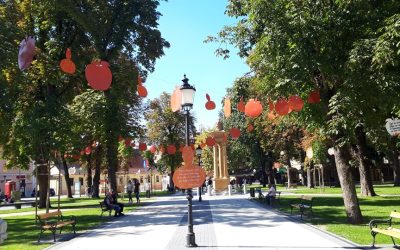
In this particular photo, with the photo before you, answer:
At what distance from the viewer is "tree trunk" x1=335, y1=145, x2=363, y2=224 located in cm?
1521

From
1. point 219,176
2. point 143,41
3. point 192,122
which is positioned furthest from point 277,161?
point 143,41

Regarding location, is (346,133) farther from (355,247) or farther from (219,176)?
(219,176)

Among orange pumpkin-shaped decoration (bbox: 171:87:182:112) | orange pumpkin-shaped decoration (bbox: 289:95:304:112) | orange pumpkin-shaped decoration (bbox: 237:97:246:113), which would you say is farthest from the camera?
orange pumpkin-shaped decoration (bbox: 237:97:246:113)

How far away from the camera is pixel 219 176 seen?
1694 inches

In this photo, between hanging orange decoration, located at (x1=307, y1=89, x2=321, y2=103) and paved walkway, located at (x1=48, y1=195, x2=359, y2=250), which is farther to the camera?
hanging orange decoration, located at (x1=307, y1=89, x2=321, y2=103)

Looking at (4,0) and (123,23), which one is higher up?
(4,0)

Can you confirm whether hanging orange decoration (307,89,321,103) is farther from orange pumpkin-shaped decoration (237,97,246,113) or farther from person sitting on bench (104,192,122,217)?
person sitting on bench (104,192,122,217)

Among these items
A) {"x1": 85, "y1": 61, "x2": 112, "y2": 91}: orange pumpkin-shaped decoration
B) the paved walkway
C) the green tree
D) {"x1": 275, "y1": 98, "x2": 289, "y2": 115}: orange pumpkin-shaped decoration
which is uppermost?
the green tree

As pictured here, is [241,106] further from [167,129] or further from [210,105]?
[167,129]

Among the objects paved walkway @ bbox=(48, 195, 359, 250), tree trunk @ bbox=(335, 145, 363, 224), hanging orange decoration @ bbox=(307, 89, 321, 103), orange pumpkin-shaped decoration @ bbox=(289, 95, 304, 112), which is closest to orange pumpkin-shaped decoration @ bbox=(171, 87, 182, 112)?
orange pumpkin-shaped decoration @ bbox=(289, 95, 304, 112)

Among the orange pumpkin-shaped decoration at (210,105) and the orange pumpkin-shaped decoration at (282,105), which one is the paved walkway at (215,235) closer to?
the orange pumpkin-shaped decoration at (282,105)

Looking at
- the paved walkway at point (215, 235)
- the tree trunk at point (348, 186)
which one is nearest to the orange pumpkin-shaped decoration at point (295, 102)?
the tree trunk at point (348, 186)

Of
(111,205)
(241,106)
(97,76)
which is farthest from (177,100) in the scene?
(111,205)

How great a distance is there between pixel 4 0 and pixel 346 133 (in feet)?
80.7
